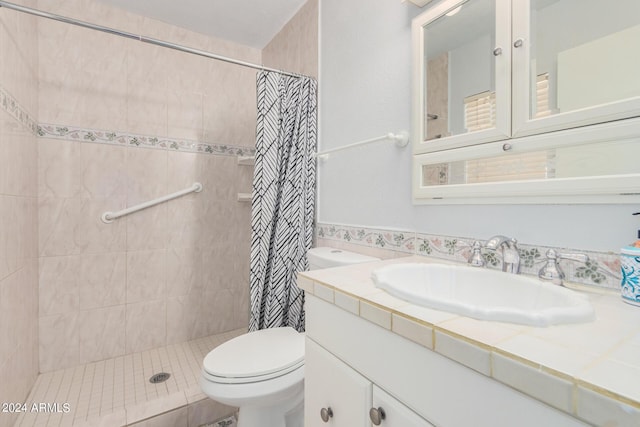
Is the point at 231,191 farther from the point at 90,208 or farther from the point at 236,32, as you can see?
the point at 236,32

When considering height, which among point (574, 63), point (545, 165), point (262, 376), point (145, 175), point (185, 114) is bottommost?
point (262, 376)

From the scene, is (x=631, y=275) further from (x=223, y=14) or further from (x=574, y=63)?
(x=223, y=14)

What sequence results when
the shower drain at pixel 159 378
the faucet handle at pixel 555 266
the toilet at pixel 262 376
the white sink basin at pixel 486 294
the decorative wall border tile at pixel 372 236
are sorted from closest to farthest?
the white sink basin at pixel 486 294 → the faucet handle at pixel 555 266 → the toilet at pixel 262 376 → the decorative wall border tile at pixel 372 236 → the shower drain at pixel 159 378

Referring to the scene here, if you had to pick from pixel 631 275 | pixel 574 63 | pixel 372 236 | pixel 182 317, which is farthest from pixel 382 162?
pixel 182 317

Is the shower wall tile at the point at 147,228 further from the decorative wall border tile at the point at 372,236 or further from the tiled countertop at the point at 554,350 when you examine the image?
the tiled countertop at the point at 554,350

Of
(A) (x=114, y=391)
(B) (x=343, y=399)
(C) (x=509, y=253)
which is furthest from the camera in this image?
(A) (x=114, y=391)

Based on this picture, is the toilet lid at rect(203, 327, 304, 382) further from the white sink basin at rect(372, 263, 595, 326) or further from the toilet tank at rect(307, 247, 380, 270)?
the white sink basin at rect(372, 263, 595, 326)

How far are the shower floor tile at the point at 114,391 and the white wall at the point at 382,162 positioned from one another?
4.04 ft

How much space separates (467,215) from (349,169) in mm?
676

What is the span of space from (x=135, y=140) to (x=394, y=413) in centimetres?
213

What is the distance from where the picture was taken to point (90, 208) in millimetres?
1834

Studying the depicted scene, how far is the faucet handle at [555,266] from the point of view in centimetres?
72

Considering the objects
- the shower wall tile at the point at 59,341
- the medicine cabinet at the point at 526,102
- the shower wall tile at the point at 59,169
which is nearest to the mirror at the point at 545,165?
the medicine cabinet at the point at 526,102

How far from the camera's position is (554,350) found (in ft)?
1.37
